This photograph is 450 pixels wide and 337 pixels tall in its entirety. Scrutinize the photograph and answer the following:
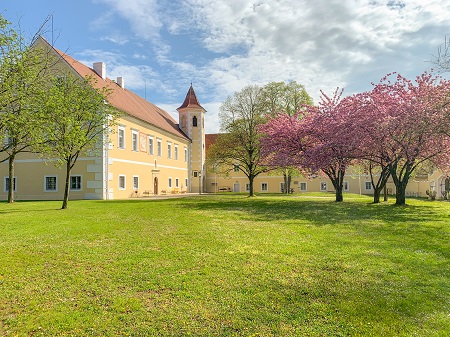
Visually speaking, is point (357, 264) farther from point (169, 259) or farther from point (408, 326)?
point (169, 259)

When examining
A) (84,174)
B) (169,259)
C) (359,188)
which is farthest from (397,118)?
(359,188)

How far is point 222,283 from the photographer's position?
20.0 ft

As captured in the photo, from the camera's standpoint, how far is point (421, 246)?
29.3ft

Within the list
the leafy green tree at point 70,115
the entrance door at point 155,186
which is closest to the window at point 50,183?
the entrance door at point 155,186

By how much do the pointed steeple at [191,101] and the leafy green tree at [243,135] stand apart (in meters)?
20.1

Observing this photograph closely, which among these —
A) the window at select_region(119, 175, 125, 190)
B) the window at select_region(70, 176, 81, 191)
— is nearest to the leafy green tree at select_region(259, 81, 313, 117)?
the window at select_region(119, 175, 125, 190)

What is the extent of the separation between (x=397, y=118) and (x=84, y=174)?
23.9 meters

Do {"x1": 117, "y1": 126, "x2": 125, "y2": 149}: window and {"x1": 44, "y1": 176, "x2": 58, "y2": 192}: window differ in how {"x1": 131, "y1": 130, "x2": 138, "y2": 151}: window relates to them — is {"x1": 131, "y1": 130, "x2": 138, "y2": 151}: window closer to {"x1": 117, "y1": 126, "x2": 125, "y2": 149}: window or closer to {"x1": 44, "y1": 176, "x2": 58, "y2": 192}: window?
{"x1": 117, "y1": 126, "x2": 125, "y2": 149}: window

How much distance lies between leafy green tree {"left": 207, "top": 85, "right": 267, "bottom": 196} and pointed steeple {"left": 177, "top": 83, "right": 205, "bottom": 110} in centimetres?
2009

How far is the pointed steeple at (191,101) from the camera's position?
54812 millimetres

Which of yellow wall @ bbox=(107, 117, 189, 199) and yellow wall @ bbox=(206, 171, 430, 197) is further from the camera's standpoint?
yellow wall @ bbox=(206, 171, 430, 197)

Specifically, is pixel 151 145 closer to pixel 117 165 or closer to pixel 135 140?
pixel 135 140

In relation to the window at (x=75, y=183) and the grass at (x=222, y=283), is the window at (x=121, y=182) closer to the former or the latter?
the window at (x=75, y=183)

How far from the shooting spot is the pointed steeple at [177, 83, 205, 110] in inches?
2158
